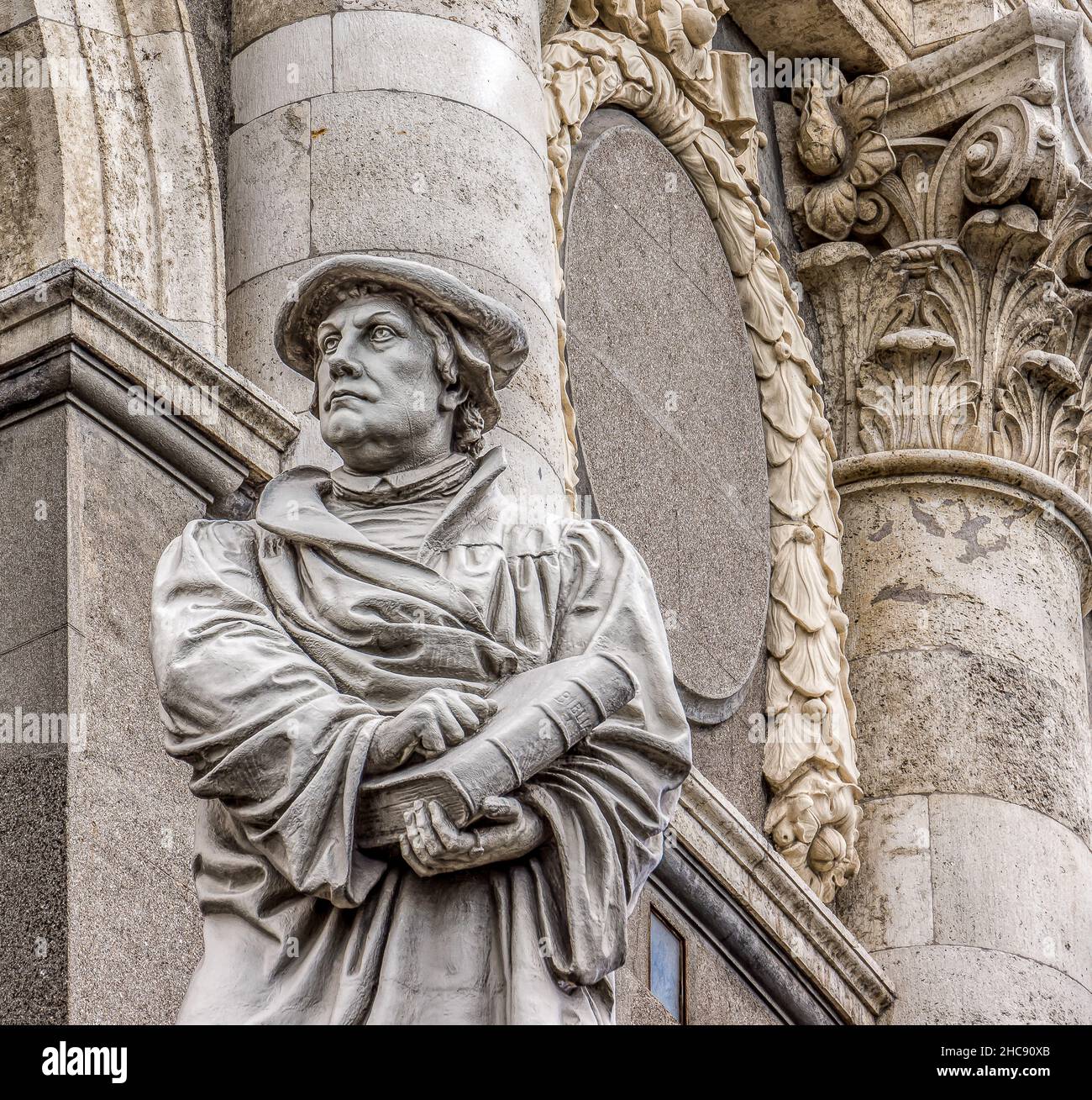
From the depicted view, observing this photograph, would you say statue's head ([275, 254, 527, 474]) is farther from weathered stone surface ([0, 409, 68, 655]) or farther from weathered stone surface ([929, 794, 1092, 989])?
weathered stone surface ([929, 794, 1092, 989])

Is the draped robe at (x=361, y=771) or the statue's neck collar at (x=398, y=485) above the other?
the statue's neck collar at (x=398, y=485)

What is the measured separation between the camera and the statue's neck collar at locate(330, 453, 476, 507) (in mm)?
5922

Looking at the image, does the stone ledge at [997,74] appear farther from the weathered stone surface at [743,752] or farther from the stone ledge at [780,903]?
the stone ledge at [780,903]

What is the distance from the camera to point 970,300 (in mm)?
12242

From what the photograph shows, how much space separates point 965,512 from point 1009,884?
5.45ft

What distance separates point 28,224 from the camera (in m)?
7.43

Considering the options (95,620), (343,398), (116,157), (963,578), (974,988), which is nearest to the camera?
(343,398)

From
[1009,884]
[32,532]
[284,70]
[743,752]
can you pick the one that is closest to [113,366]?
[32,532]

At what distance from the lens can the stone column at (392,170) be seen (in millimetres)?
7754

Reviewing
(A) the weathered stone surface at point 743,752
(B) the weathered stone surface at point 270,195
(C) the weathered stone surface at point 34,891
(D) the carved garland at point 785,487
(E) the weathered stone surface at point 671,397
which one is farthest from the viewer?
(D) the carved garland at point 785,487

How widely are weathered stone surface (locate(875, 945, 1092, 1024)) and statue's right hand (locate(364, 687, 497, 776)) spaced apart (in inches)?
213

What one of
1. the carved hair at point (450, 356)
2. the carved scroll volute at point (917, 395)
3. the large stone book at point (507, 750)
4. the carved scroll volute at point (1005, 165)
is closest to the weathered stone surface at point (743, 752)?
the carved scroll volute at point (917, 395)

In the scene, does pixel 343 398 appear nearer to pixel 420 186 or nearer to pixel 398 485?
pixel 398 485

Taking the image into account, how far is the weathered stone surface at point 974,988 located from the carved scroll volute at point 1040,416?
7.34 feet
